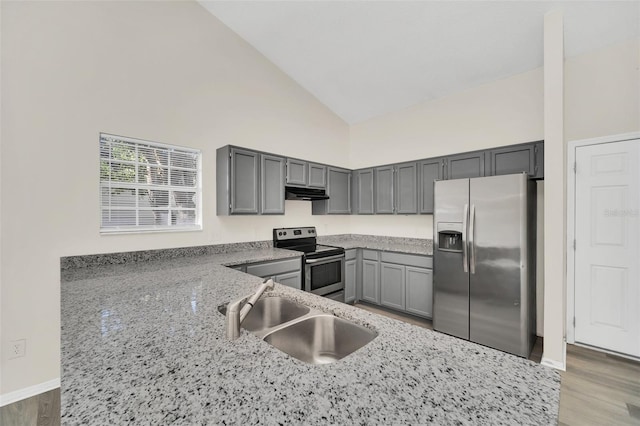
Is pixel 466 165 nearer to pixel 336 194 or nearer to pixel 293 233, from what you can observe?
pixel 336 194

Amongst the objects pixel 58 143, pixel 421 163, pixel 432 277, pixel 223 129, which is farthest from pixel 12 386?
pixel 421 163

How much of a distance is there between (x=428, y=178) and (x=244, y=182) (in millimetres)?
2458

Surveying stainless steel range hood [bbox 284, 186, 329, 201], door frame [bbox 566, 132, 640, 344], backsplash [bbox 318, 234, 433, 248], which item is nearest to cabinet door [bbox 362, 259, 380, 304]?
backsplash [bbox 318, 234, 433, 248]

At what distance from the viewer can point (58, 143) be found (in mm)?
2266

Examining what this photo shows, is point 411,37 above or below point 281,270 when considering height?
above

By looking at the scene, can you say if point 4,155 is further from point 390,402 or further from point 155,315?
point 390,402

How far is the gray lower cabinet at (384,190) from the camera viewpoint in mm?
4105

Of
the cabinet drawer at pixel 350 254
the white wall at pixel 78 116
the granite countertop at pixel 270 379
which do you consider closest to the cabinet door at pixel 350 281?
the cabinet drawer at pixel 350 254

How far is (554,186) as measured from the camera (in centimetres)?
237

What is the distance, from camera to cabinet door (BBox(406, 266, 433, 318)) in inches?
133

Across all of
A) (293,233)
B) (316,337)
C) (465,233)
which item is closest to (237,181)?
(293,233)

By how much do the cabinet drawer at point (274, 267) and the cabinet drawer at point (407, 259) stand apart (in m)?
1.31

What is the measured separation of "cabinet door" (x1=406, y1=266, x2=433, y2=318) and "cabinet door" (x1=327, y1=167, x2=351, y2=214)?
145 centimetres

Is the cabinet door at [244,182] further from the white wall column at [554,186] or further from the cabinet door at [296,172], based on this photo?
the white wall column at [554,186]
